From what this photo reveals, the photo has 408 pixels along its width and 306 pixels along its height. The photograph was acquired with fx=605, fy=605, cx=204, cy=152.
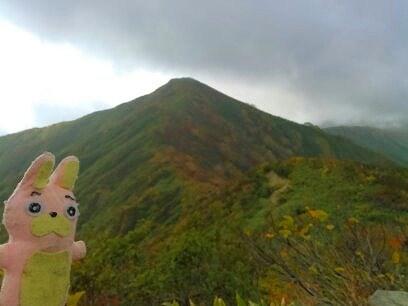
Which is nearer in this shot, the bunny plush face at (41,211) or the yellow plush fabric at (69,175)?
the bunny plush face at (41,211)

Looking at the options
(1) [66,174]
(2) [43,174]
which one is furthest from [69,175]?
Answer: (2) [43,174]

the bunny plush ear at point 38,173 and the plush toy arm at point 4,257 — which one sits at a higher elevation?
the bunny plush ear at point 38,173

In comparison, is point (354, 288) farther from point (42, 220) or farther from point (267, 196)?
point (267, 196)

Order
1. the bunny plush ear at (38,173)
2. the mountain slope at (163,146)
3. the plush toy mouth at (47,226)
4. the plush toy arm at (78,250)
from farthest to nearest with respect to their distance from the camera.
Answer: the mountain slope at (163,146)
the plush toy arm at (78,250)
the bunny plush ear at (38,173)
the plush toy mouth at (47,226)

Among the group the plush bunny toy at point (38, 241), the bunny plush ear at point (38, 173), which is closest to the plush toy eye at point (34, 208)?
the plush bunny toy at point (38, 241)

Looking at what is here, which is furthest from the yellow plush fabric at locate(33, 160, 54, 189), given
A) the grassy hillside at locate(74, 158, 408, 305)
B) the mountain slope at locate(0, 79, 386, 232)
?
the mountain slope at locate(0, 79, 386, 232)

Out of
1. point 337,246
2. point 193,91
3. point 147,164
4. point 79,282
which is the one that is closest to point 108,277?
point 79,282

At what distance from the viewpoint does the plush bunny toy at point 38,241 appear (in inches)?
201

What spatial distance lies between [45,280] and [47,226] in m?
0.46

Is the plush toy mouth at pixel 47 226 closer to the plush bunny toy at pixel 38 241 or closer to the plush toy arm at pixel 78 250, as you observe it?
the plush bunny toy at pixel 38 241

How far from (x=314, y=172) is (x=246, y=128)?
3894 inches

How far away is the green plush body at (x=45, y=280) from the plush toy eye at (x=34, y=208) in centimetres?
35

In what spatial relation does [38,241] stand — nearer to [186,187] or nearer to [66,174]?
[66,174]

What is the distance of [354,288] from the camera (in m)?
5.65
